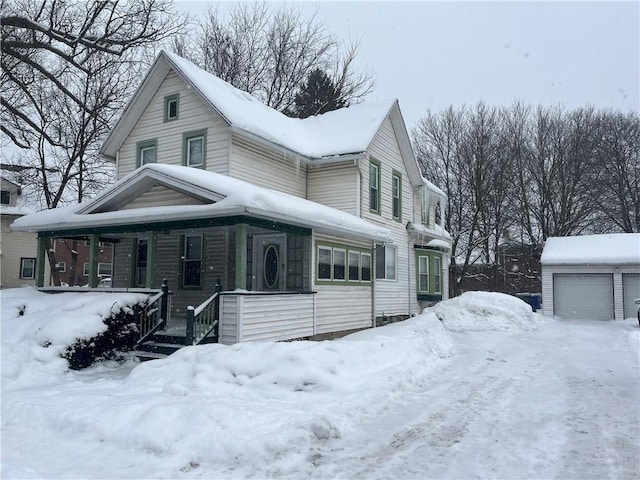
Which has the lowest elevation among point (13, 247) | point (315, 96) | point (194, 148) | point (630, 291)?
point (630, 291)

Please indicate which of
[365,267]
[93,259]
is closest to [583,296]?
[365,267]

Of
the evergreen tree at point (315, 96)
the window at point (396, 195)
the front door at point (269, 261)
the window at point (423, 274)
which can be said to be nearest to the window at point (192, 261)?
the front door at point (269, 261)

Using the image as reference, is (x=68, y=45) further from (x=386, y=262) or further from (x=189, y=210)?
(x=386, y=262)

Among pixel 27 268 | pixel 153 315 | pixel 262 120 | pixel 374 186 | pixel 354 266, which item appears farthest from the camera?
pixel 27 268

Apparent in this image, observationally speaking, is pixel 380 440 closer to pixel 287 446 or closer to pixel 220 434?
pixel 287 446

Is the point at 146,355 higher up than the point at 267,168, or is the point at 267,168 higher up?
the point at 267,168

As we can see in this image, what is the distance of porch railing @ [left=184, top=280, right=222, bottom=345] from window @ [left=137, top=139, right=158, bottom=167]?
7.62m

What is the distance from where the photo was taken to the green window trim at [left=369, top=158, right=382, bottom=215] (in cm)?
1791

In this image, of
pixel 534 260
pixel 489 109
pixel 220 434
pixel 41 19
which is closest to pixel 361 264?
pixel 220 434

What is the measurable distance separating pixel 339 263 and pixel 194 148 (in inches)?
228

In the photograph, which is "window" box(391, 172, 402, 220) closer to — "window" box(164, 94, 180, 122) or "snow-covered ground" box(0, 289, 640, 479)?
"window" box(164, 94, 180, 122)

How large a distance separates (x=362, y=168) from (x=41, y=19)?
11132 mm

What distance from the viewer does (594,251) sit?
22.5 meters

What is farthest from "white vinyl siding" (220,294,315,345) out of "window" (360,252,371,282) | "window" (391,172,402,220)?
"window" (391,172,402,220)
